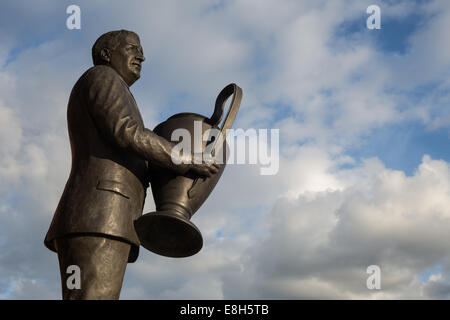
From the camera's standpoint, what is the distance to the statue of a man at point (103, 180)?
440cm


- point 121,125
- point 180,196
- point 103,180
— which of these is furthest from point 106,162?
point 180,196

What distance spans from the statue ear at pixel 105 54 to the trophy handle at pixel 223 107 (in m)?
1.08

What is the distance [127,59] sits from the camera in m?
5.17

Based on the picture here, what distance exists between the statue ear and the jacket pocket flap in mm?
1260

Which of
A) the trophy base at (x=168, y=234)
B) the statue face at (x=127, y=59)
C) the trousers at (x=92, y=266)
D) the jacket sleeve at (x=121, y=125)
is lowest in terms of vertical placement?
the trousers at (x=92, y=266)

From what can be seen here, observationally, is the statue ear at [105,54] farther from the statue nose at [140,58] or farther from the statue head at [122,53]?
the statue nose at [140,58]

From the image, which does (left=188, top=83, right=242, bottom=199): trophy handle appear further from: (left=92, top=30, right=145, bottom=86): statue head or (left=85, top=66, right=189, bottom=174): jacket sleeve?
(left=92, top=30, right=145, bottom=86): statue head

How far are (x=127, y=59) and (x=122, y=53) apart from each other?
2.8 inches

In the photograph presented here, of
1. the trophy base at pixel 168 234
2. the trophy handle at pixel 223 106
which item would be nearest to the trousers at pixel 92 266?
the trophy base at pixel 168 234

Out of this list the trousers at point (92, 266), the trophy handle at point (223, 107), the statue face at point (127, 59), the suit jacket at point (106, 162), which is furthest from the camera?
the statue face at point (127, 59)

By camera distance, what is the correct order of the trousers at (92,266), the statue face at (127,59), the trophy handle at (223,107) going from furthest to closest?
the statue face at (127,59) → the trophy handle at (223,107) → the trousers at (92,266)

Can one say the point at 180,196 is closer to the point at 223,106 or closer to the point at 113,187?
the point at 113,187

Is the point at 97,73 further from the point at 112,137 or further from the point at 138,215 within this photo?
the point at 138,215
